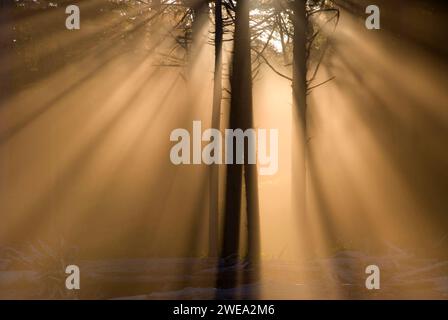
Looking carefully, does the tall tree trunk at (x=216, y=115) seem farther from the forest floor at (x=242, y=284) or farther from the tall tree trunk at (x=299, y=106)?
the tall tree trunk at (x=299, y=106)

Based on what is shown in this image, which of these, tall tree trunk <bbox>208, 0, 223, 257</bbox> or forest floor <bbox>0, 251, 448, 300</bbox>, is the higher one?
tall tree trunk <bbox>208, 0, 223, 257</bbox>

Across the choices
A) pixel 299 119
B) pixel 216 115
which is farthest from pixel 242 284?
pixel 299 119

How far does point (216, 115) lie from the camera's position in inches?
481

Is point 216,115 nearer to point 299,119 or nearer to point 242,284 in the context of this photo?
point 299,119

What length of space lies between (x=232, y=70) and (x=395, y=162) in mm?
5023

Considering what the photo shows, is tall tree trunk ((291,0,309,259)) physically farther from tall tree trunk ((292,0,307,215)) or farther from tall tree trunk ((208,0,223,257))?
tall tree trunk ((208,0,223,257))

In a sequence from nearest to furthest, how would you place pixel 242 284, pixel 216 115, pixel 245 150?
pixel 242 284
pixel 245 150
pixel 216 115

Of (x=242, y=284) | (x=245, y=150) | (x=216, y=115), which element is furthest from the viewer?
(x=216, y=115)

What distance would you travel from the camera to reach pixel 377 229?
1394 cm

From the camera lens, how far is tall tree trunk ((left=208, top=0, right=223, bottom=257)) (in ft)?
39.8

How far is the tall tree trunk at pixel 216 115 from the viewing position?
1212 centimetres

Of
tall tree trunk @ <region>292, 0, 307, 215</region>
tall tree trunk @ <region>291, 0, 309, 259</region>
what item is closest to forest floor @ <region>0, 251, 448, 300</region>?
tall tree trunk @ <region>291, 0, 309, 259</region>

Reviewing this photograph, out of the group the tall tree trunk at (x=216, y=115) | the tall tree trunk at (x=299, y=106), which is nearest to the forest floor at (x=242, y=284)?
the tall tree trunk at (x=216, y=115)

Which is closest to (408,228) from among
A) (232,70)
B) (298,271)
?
(298,271)
